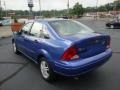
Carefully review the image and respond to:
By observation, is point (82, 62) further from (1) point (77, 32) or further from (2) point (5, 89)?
(2) point (5, 89)

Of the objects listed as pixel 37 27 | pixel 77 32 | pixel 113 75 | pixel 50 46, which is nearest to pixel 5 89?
pixel 50 46

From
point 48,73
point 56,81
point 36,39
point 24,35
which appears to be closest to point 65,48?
point 48,73

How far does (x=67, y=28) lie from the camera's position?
5.06 metres

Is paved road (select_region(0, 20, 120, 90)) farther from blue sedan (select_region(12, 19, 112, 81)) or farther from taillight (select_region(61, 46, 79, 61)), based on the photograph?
taillight (select_region(61, 46, 79, 61))

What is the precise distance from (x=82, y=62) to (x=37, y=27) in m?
1.92

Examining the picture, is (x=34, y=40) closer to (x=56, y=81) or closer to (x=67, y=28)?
(x=67, y=28)

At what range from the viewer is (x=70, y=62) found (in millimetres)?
4094

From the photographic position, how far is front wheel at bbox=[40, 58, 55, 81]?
15.2ft

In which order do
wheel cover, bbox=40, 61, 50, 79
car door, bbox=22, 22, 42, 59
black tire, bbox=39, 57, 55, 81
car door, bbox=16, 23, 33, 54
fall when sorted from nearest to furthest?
black tire, bbox=39, 57, 55, 81 < wheel cover, bbox=40, 61, 50, 79 < car door, bbox=22, 22, 42, 59 < car door, bbox=16, 23, 33, 54

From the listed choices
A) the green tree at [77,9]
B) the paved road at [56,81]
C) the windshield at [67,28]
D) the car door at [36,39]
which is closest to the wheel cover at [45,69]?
the paved road at [56,81]

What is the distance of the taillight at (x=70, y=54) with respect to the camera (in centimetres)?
407

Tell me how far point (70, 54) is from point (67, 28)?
1.17m

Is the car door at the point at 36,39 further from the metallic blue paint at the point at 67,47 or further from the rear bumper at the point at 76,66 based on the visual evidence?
the rear bumper at the point at 76,66

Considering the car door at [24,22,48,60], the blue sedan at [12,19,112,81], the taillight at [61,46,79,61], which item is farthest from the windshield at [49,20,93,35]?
the taillight at [61,46,79,61]
